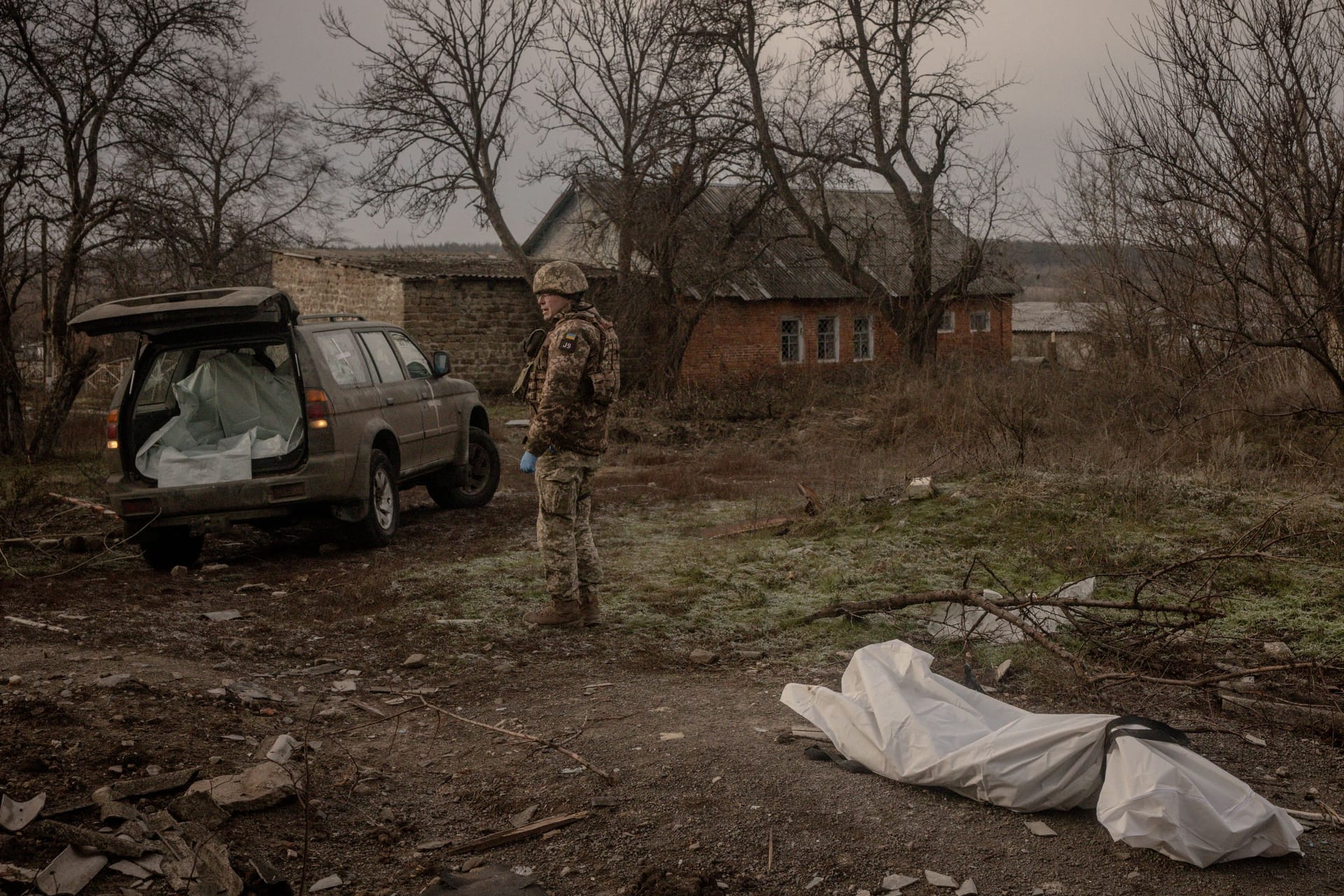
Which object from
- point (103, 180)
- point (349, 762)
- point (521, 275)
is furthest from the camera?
point (521, 275)

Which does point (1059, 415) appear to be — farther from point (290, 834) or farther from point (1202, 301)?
point (290, 834)

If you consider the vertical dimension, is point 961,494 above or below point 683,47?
below

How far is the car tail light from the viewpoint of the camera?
783 centimetres

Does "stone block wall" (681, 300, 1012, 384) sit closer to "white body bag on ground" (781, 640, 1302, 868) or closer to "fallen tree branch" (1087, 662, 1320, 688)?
"fallen tree branch" (1087, 662, 1320, 688)

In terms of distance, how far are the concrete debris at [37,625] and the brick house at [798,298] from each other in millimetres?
18256

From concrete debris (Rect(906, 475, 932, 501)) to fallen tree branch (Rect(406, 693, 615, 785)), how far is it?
16.8 feet

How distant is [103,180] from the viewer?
14383mm

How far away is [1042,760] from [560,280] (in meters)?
3.92

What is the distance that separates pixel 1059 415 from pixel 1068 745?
12149 mm

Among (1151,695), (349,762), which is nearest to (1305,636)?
(1151,695)

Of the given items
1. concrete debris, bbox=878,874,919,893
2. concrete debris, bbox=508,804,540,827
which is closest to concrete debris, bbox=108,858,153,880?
concrete debris, bbox=508,804,540,827

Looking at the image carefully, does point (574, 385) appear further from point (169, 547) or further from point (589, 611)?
point (169, 547)

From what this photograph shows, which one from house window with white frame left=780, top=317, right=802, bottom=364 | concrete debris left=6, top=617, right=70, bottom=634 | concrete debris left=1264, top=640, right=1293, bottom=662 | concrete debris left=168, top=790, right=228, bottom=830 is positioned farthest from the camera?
house window with white frame left=780, top=317, right=802, bottom=364

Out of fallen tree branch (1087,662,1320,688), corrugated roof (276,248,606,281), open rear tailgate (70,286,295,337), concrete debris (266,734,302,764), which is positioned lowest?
concrete debris (266,734,302,764)
